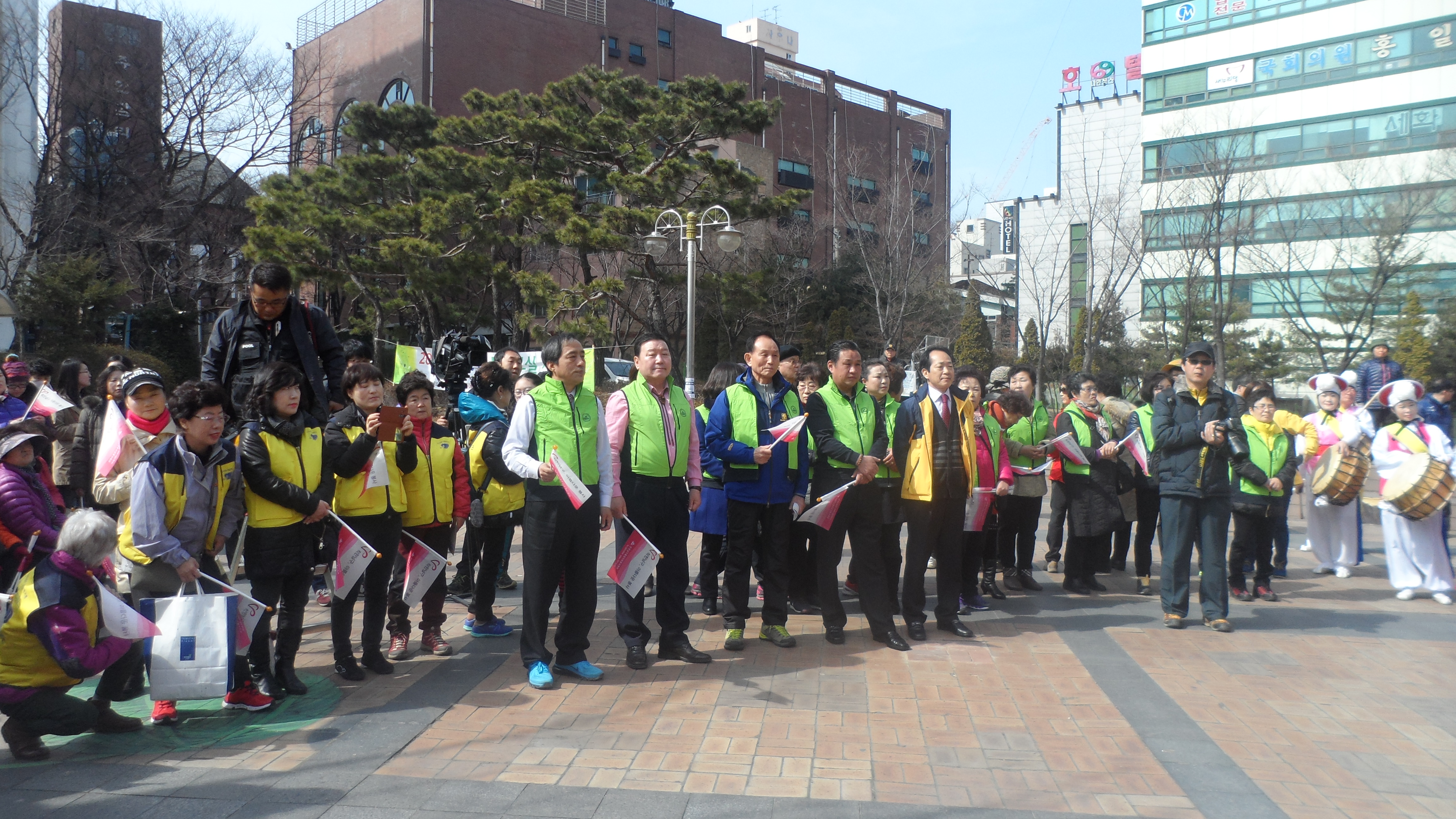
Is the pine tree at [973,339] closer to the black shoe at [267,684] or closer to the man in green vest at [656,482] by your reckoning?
the man in green vest at [656,482]

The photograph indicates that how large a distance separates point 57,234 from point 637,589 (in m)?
26.9

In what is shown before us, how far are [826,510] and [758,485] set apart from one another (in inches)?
17.9

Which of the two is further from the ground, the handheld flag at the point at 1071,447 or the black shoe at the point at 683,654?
the handheld flag at the point at 1071,447

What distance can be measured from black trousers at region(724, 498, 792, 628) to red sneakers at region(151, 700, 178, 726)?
300 centimetres

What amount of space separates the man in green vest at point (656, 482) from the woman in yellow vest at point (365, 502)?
123 cm

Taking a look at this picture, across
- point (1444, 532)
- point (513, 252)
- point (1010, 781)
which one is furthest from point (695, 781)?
point (513, 252)

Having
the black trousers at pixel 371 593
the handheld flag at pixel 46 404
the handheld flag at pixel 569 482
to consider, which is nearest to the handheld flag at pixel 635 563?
the handheld flag at pixel 569 482

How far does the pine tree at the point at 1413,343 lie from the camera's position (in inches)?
921

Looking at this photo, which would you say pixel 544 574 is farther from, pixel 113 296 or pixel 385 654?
pixel 113 296

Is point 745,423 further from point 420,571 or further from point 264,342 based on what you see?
point 264,342

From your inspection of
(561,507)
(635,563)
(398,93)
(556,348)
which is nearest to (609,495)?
(561,507)

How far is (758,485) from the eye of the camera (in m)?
6.07

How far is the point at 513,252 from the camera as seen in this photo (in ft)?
86.8

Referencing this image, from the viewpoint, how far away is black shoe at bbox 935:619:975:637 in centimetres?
646
